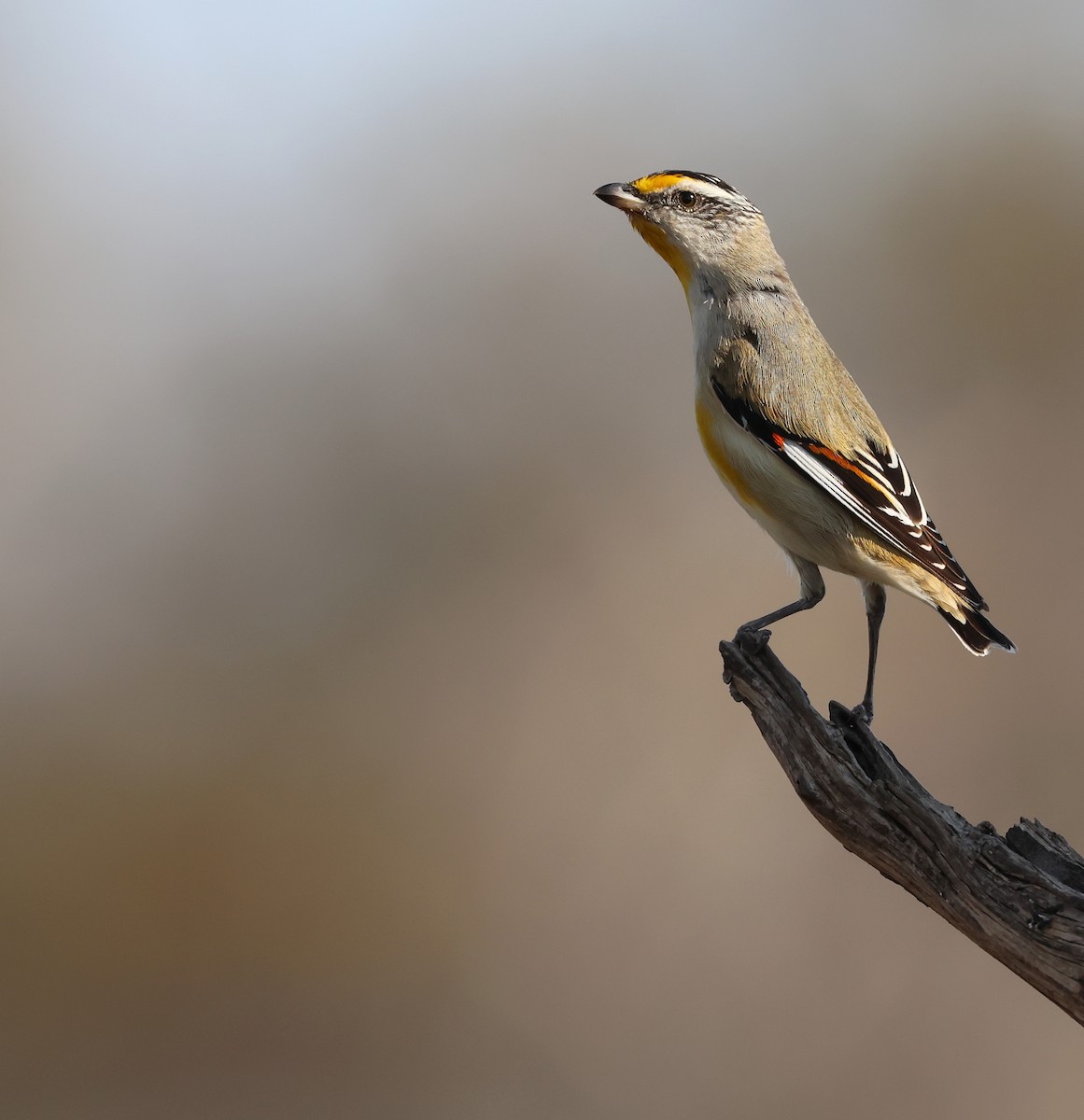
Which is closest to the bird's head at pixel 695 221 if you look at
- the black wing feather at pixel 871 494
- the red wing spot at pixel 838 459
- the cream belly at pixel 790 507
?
the cream belly at pixel 790 507

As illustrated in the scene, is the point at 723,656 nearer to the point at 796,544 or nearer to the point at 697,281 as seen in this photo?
the point at 796,544

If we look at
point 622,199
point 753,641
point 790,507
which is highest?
point 622,199

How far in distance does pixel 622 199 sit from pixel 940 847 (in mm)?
3018

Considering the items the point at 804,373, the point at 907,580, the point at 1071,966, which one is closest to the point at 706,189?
the point at 804,373

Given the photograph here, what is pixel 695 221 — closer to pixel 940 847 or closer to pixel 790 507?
pixel 790 507

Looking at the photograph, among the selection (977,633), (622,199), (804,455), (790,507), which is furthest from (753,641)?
(622,199)

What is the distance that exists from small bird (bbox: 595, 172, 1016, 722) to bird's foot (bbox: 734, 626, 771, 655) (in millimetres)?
118

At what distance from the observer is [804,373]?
4.43m

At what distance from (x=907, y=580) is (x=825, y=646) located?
4.66 metres

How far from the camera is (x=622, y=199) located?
4.93 meters

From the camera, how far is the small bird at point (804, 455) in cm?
418

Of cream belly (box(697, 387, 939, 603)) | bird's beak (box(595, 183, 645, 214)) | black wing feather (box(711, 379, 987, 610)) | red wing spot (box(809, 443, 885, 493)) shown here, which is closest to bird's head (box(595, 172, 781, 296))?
bird's beak (box(595, 183, 645, 214))

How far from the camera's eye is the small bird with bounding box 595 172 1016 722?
13.7 feet

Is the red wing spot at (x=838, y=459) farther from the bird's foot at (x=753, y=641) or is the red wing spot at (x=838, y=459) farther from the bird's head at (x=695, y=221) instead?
the bird's head at (x=695, y=221)
